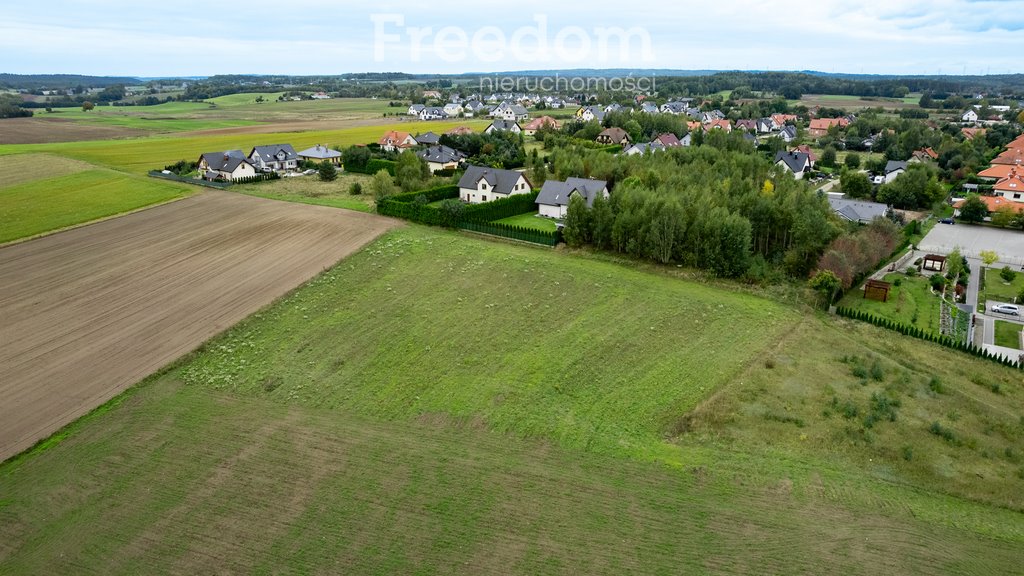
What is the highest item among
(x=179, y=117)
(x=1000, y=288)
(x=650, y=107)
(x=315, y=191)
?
(x=650, y=107)

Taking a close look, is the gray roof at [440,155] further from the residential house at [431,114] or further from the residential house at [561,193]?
the residential house at [431,114]

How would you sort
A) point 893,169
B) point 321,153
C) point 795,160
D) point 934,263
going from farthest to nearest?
point 321,153
point 795,160
point 893,169
point 934,263

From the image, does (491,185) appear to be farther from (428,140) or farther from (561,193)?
(428,140)

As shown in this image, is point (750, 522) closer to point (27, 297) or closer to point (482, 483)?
point (482, 483)

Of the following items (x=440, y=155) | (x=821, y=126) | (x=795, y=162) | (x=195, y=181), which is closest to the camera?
(x=195, y=181)

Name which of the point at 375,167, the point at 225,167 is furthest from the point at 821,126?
the point at 225,167

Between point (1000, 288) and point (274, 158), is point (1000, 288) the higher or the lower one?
the lower one

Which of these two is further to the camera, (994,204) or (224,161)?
(224,161)
